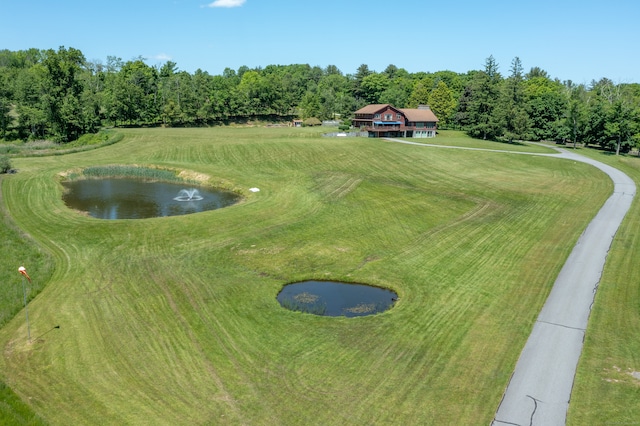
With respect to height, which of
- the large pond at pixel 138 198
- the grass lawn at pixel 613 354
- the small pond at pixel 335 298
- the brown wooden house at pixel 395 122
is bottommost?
the small pond at pixel 335 298

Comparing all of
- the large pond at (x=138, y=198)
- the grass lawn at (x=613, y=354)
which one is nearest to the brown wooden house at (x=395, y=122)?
the large pond at (x=138, y=198)

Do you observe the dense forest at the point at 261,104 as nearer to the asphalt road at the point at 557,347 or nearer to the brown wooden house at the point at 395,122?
the brown wooden house at the point at 395,122

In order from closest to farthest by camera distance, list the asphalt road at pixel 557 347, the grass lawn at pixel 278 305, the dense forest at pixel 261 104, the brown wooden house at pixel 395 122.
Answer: the asphalt road at pixel 557 347 < the grass lawn at pixel 278 305 < the dense forest at pixel 261 104 < the brown wooden house at pixel 395 122

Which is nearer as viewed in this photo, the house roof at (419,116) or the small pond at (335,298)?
the small pond at (335,298)

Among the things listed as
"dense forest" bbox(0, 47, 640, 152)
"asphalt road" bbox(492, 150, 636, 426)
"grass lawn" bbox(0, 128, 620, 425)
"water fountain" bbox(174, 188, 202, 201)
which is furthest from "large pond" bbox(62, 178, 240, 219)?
"dense forest" bbox(0, 47, 640, 152)

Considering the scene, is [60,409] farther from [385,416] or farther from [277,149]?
[277,149]

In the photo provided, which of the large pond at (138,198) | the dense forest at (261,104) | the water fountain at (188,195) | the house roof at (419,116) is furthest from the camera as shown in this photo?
the house roof at (419,116)

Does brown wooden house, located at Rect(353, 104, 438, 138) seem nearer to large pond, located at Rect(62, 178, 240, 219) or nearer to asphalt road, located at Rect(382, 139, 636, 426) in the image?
large pond, located at Rect(62, 178, 240, 219)
